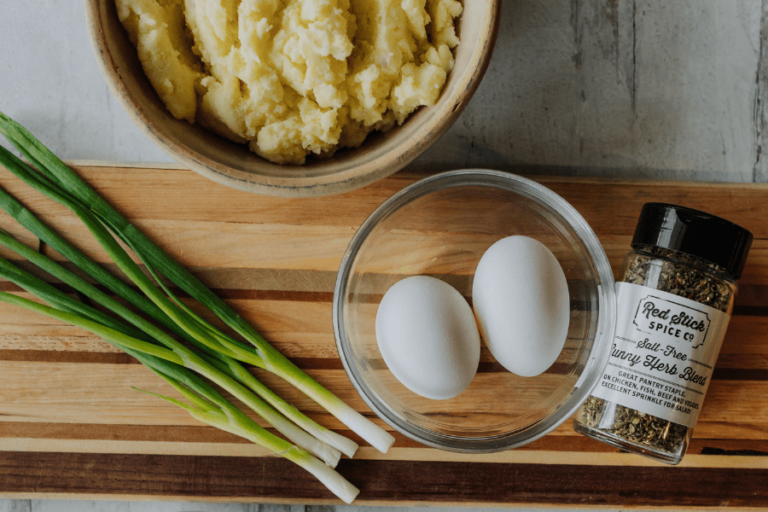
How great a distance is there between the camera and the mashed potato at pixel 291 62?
685 mm

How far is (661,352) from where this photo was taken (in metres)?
0.83

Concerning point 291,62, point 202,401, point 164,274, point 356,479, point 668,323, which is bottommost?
point 356,479

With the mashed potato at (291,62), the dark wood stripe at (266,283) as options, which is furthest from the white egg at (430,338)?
the mashed potato at (291,62)

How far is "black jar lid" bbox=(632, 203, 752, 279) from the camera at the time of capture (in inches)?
32.0

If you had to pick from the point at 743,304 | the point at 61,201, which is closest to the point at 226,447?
the point at 61,201

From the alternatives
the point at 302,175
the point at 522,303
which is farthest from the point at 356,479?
the point at 302,175

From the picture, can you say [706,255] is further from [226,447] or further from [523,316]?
[226,447]

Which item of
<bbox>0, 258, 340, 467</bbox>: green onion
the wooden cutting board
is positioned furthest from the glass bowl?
<bbox>0, 258, 340, 467</bbox>: green onion

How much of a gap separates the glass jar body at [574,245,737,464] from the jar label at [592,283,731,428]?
12mm

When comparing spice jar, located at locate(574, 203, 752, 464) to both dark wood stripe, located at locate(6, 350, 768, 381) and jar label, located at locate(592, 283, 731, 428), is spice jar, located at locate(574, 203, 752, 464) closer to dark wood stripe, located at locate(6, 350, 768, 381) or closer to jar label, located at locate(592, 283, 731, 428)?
jar label, located at locate(592, 283, 731, 428)

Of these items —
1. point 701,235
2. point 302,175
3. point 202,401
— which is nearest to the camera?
point 302,175

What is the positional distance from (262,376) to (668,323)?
67 cm

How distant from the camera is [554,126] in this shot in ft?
3.20

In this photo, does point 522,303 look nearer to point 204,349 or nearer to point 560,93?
point 560,93
